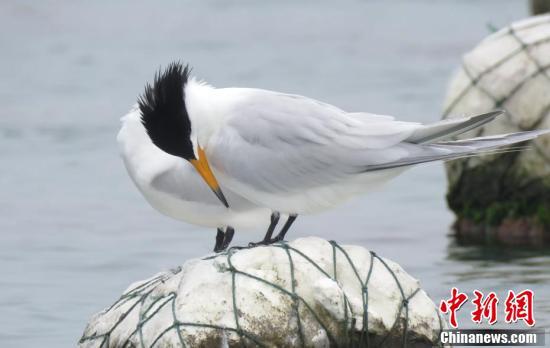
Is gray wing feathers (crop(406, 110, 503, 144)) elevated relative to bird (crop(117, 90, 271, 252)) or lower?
elevated

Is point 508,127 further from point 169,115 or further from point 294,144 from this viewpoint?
point 169,115

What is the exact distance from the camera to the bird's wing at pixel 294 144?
6.27m

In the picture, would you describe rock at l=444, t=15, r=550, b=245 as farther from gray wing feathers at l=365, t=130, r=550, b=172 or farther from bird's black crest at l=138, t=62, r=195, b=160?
bird's black crest at l=138, t=62, r=195, b=160

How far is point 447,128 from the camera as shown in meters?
6.21

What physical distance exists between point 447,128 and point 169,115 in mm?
1175

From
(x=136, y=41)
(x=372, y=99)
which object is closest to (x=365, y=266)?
(x=372, y=99)

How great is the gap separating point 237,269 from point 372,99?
8.28 meters

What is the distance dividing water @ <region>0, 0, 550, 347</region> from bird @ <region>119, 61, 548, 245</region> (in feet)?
3.94

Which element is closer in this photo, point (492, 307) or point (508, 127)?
point (492, 307)

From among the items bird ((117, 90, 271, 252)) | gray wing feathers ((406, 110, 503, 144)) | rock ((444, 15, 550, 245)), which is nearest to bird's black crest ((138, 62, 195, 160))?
bird ((117, 90, 271, 252))

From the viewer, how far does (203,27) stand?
58.1 ft

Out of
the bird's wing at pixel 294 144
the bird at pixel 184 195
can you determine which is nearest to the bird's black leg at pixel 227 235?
the bird at pixel 184 195

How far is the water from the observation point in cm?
837

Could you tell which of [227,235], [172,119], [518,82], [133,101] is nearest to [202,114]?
[172,119]
